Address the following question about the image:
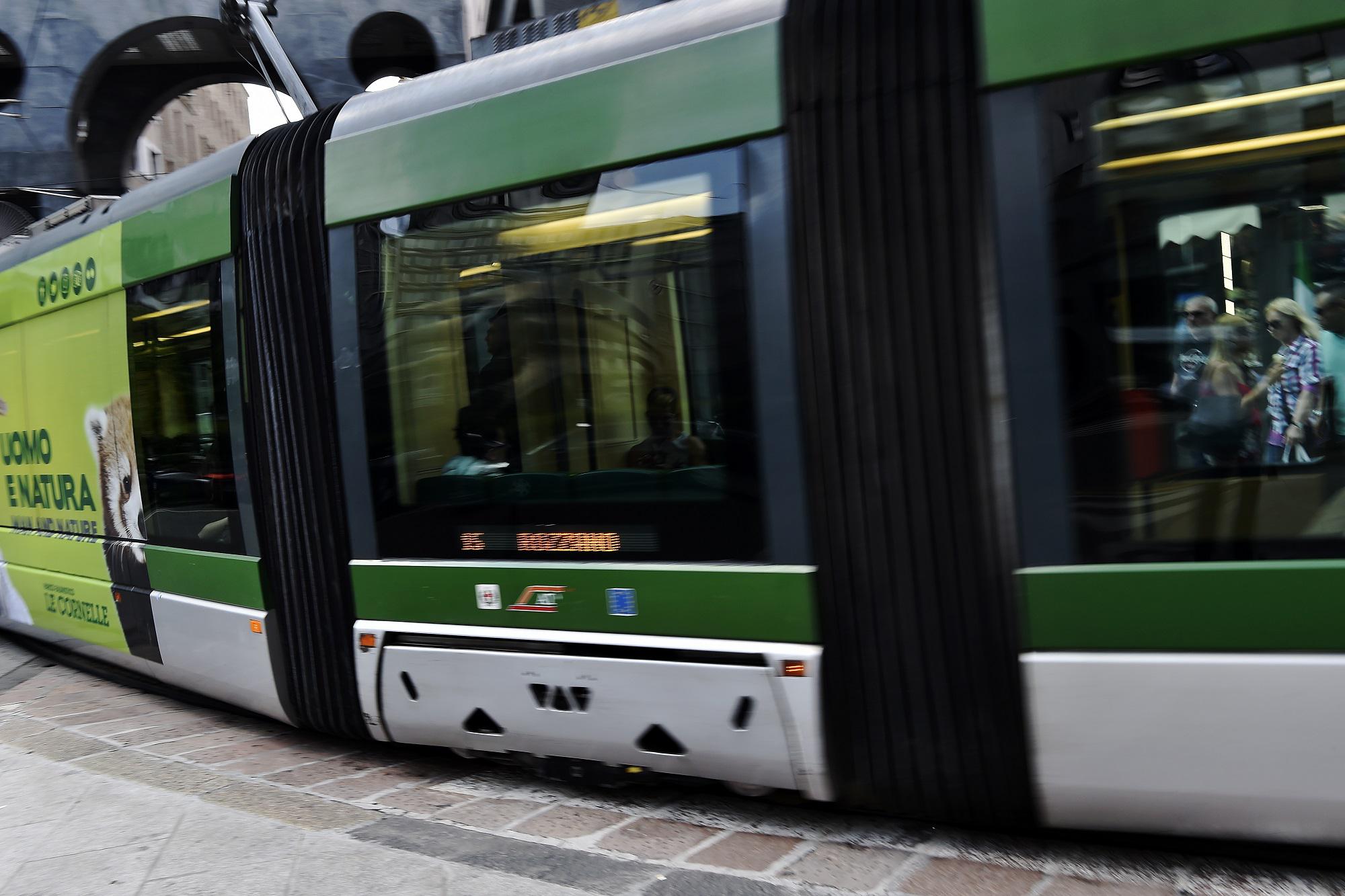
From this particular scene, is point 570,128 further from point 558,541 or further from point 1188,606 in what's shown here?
point 1188,606

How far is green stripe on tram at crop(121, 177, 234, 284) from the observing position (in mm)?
5062

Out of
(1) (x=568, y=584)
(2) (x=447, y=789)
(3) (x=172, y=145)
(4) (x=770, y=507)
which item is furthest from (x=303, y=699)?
(3) (x=172, y=145)

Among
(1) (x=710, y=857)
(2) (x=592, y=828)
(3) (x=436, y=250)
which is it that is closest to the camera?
(1) (x=710, y=857)

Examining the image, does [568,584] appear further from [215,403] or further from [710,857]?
[215,403]

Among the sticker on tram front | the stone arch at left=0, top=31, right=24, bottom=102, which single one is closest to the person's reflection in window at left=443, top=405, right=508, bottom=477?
the sticker on tram front

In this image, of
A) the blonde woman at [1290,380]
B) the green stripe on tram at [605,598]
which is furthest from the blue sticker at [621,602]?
the blonde woman at [1290,380]

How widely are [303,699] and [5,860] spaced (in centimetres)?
131

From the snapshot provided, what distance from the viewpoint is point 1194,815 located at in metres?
2.92

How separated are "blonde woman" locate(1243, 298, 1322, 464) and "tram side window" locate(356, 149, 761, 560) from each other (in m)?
1.45

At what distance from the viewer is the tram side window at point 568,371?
3.52 m

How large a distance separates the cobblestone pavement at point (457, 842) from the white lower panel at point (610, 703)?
24 centimetres

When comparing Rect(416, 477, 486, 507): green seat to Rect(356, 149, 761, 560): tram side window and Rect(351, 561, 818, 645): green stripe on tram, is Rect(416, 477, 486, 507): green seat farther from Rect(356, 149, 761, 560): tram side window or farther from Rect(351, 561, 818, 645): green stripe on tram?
Rect(351, 561, 818, 645): green stripe on tram

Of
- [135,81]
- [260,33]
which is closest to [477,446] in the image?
[260,33]

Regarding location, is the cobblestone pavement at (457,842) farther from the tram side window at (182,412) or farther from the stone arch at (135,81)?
the stone arch at (135,81)
